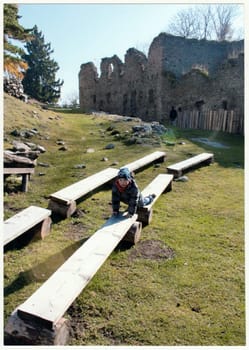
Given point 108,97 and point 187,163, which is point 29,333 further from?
point 108,97

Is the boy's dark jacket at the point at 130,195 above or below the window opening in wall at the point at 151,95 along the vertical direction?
below

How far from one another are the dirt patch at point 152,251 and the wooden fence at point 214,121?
13.3 m

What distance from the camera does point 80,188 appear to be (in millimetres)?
6098

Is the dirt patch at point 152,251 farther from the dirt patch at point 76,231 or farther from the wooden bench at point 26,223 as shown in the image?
the wooden bench at point 26,223

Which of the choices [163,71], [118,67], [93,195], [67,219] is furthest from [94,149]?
[118,67]

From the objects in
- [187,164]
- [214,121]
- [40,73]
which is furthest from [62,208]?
[40,73]

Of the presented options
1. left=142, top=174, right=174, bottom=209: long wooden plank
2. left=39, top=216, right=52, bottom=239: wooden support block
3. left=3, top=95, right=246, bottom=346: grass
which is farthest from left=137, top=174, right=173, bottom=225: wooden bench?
left=39, top=216, right=52, bottom=239: wooden support block

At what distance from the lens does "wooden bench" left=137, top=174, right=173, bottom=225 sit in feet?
17.7

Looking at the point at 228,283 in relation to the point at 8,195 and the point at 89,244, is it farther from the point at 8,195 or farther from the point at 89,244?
the point at 8,195

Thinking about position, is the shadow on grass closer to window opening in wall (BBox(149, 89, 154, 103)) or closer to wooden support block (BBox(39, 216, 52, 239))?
wooden support block (BBox(39, 216, 52, 239))

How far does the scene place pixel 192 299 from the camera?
369 centimetres

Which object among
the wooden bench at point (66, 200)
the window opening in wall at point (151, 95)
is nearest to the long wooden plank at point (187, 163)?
the wooden bench at point (66, 200)

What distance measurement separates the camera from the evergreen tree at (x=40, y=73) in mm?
35562

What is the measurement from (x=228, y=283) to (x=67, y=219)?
108 inches
